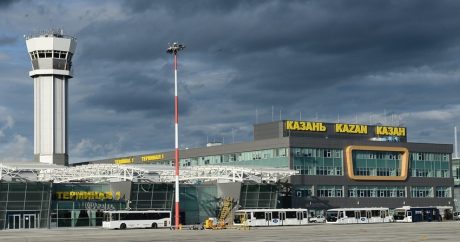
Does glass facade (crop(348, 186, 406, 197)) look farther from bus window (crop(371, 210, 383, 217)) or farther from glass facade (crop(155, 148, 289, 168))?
bus window (crop(371, 210, 383, 217))

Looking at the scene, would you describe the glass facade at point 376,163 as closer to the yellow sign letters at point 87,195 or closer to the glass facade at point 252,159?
the glass facade at point 252,159

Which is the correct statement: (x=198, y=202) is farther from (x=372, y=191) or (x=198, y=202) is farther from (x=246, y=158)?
(x=372, y=191)

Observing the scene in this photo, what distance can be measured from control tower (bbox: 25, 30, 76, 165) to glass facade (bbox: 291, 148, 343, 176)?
162 ft

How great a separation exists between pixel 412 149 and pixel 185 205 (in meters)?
53.2

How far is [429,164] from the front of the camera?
6029 inches

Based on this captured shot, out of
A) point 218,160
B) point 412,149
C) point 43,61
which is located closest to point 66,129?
point 43,61

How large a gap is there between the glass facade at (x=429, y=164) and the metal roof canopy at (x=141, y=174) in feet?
120

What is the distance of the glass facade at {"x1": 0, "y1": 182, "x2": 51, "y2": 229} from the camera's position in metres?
108

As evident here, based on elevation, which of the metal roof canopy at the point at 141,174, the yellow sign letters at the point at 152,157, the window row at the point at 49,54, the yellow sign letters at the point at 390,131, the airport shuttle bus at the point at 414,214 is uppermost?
the window row at the point at 49,54

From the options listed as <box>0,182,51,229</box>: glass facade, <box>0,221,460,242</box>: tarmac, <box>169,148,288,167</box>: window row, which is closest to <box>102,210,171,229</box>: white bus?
<box>0,182,51,229</box>: glass facade

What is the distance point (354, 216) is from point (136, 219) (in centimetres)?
3788

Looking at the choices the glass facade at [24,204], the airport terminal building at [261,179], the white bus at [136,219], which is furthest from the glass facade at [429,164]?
the glass facade at [24,204]

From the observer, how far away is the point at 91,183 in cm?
11481

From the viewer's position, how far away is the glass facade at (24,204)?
108m
